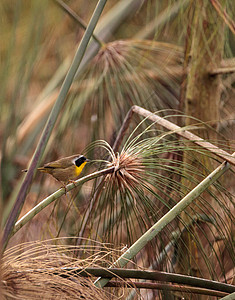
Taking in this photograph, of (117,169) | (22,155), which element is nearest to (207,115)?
(117,169)

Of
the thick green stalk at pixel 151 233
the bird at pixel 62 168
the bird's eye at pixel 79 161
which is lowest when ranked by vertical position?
the thick green stalk at pixel 151 233

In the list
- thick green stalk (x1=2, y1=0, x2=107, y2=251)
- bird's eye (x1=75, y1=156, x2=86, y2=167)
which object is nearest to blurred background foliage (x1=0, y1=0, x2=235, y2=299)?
bird's eye (x1=75, y1=156, x2=86, y2=167)

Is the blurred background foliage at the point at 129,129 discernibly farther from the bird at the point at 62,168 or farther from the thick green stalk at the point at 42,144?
the thick green stalk at the point at 42,144

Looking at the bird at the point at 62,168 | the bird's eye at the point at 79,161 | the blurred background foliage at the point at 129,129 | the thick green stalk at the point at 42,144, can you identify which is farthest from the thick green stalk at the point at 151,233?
the bird at the point at 62,168

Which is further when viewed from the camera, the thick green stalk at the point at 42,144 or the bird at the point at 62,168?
the bird at the point at 62,168

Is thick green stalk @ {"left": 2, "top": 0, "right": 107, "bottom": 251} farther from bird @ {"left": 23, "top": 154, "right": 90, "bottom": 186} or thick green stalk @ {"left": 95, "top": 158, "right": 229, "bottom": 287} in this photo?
bird @ {"left": 23, "top": 154, "right": 90, "bottom": 186}

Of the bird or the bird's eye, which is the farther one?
the bird

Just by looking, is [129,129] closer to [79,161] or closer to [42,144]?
[79,161]

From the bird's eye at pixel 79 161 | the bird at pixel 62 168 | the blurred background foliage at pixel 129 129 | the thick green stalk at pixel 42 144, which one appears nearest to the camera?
the thick green stalk at pixel 42 144

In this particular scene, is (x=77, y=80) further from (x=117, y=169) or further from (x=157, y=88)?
(x=117, y=169)

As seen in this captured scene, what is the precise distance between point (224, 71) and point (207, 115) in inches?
9.2

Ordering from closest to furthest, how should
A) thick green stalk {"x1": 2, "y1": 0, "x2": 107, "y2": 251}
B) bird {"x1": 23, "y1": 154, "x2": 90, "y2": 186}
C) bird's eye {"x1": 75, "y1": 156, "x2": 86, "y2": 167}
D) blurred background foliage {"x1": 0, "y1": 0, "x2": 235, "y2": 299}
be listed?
thick green stalk {"x1": 2, "y1": 0, "x2": 107, "y2": 251} < blurred background foliage {"x1": 0, "y1": 0, "x2": 235, "y2": 299} < bird's eye {"x1": 75, "y1": 156, "x2": 86, "y2": 167} < bird {"x1": 23, "y1": 154, "x2": 90, "y2": 186}

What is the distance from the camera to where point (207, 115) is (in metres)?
2.29

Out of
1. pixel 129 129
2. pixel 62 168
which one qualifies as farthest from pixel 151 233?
pixel 62 168
